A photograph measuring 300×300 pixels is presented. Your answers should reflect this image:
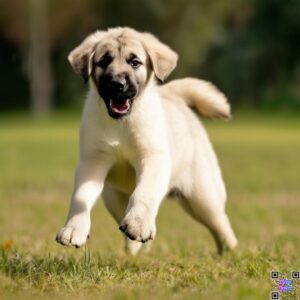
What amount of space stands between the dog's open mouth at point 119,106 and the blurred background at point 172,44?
39.3 metres

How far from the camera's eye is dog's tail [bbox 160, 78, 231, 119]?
6781 millimetres

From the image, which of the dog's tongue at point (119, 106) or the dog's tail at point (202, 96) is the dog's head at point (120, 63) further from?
the dog's tail at point (202, 96)

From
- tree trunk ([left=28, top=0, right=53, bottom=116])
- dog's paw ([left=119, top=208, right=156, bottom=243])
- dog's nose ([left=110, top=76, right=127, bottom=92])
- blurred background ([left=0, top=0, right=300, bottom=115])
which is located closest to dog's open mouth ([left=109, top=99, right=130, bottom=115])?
dog's nose ([left=110, top=76, right=127, bottom=92])

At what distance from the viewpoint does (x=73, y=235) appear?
4.67 metres

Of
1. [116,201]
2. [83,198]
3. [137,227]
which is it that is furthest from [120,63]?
[116,201]

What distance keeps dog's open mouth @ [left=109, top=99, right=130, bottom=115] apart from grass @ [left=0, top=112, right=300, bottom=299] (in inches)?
35.9

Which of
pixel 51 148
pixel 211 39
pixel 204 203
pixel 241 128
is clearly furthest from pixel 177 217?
pixel 211 39

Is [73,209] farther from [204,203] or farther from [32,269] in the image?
[204,203]

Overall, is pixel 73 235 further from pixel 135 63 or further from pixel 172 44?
pixel 172 44

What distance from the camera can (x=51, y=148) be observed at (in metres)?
21.5

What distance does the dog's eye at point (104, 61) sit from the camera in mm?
5254

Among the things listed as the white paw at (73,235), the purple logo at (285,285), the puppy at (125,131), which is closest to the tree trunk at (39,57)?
the puppy at (125,131)

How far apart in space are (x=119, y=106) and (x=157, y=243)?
2374 mm

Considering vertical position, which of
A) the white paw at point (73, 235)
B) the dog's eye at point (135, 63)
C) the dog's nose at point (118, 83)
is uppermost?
the dog's eye at point (135, 63)
